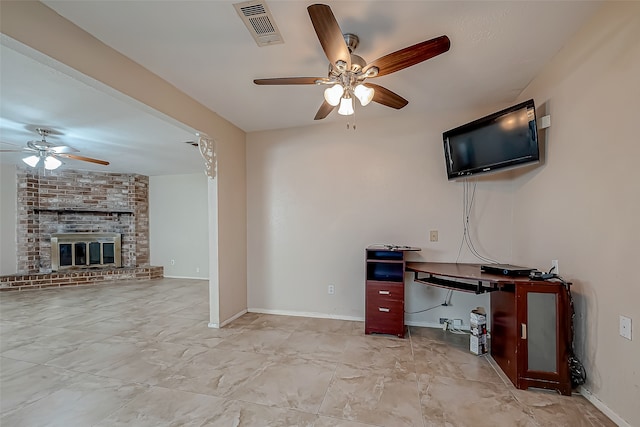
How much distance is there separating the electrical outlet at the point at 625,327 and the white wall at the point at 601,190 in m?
0.04

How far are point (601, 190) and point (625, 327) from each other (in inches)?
33.6

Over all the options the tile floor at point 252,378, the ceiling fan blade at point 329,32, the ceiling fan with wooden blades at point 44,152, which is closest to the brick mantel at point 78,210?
the ceiling fan with wooden blades at point 44,152

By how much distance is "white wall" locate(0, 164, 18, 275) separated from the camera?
5379 mm

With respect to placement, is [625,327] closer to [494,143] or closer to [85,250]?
[494,143]

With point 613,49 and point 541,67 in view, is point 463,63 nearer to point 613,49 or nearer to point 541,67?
point 541,67

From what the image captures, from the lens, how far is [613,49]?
1683 millimetres

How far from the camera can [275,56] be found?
2.15 m

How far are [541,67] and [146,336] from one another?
4774 mm

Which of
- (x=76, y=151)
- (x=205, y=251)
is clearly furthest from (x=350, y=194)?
(x=76, y=151)

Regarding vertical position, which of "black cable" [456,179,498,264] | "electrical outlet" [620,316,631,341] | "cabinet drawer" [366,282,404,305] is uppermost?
"black cable" [456,179,498,264]

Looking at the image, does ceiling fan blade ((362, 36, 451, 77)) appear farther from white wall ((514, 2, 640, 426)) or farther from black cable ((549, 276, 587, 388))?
black cable ((549, 276, 587, 388))

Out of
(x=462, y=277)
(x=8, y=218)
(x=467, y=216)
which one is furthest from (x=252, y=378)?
(x=8, y=218)

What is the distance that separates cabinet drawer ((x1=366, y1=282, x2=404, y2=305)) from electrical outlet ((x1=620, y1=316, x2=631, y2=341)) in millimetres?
1640

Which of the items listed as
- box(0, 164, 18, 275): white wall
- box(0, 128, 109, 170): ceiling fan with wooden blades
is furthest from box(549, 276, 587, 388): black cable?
box(0, 164, 18, 275): white wall
